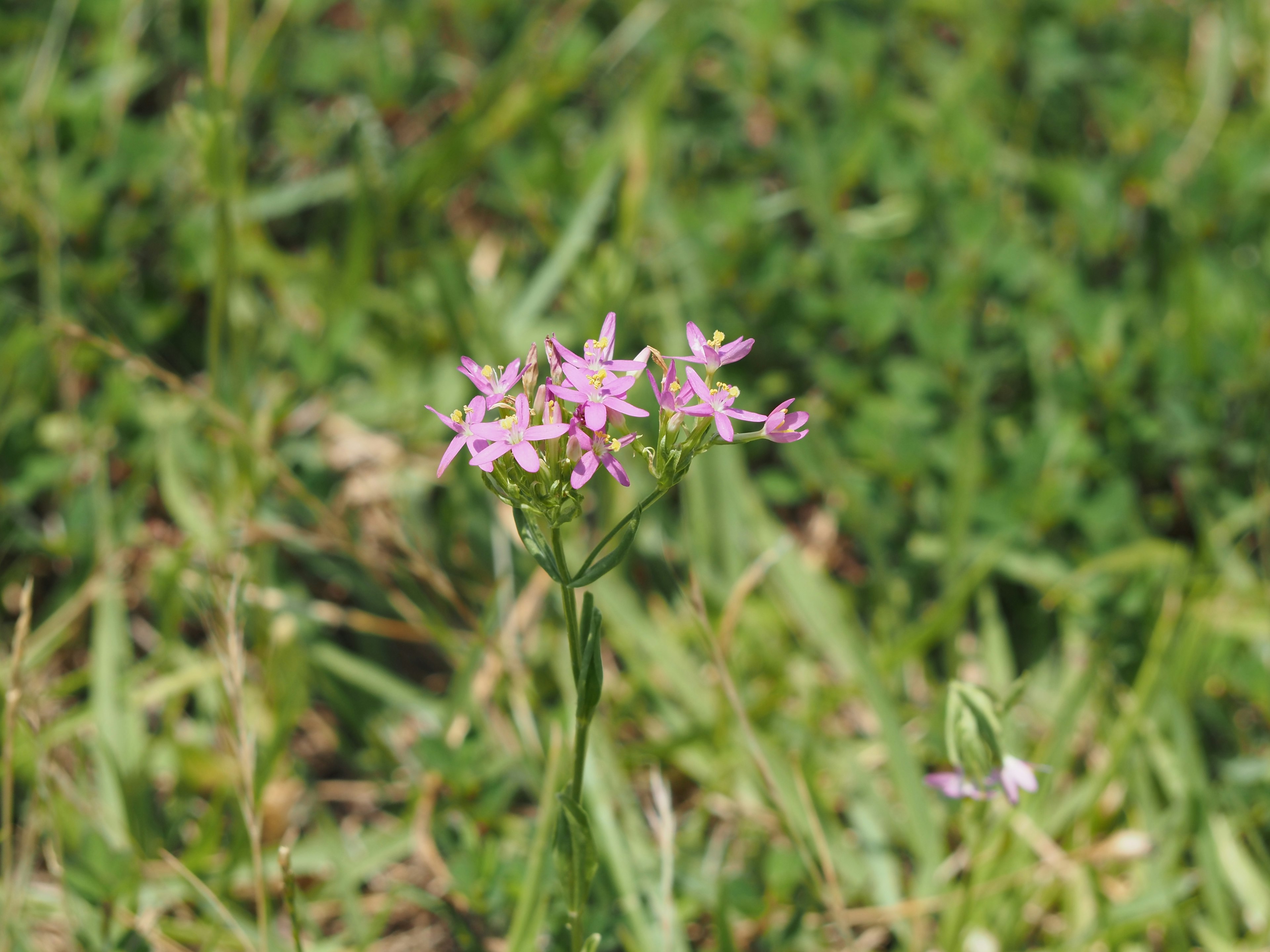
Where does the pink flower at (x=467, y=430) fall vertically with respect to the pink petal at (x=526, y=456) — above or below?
above

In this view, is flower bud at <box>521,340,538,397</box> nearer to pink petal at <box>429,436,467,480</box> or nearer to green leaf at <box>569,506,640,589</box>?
pink petal at <box>429,436,467,480</box>

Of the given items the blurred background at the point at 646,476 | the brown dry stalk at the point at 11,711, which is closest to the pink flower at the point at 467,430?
the blurred background at the point at 646,476

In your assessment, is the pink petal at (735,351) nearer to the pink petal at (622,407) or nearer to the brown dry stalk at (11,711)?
the pink petal at (622,407)

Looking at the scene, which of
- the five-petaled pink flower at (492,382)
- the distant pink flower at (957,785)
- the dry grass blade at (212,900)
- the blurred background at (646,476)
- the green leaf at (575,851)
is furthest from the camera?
the blurred background at (646,476)

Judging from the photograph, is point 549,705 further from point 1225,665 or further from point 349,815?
point 1225,665

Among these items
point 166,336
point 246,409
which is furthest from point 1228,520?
point 166,336

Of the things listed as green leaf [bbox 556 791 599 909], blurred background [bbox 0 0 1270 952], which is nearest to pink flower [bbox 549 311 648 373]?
green leaf [bbox 556 791 599 909]
